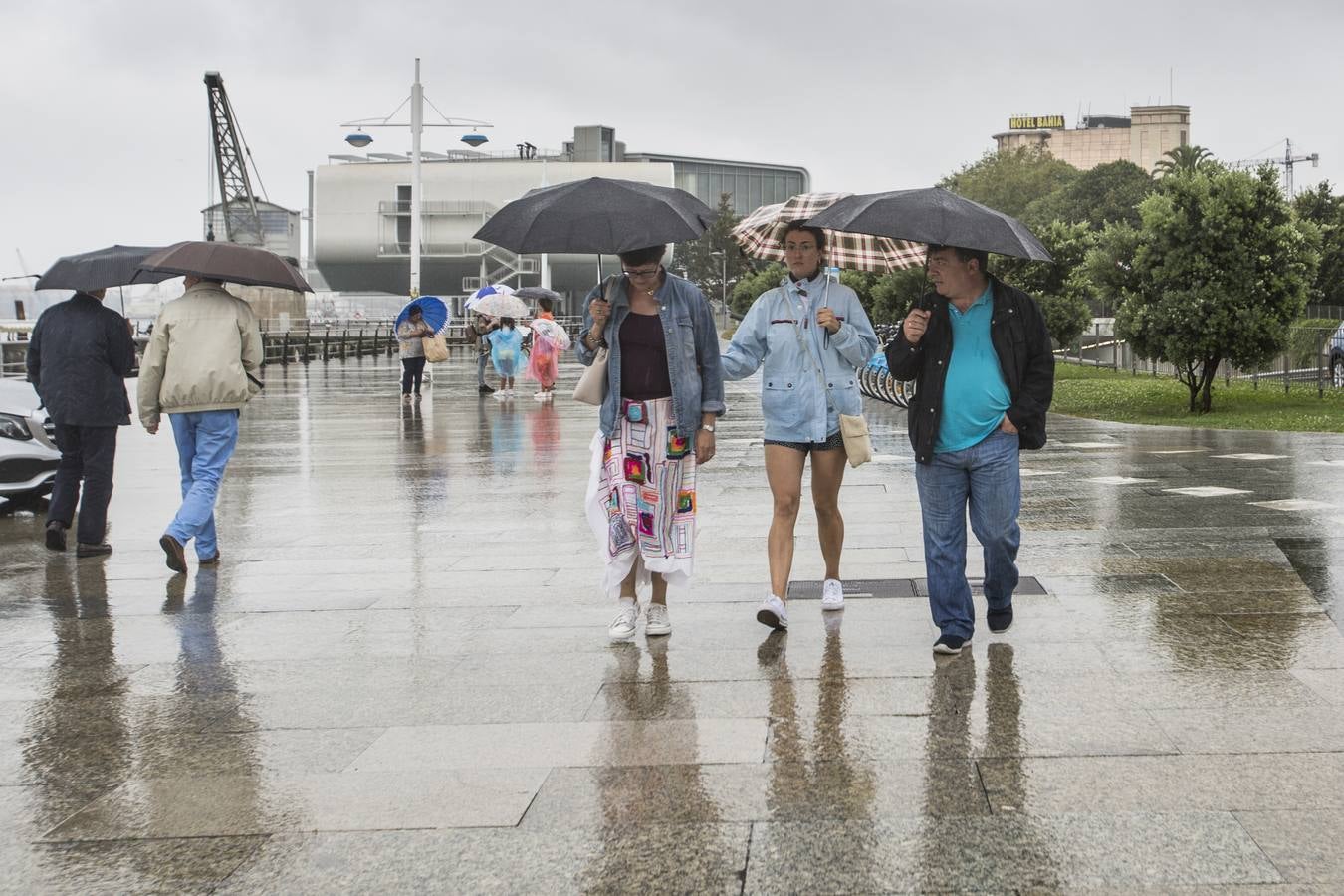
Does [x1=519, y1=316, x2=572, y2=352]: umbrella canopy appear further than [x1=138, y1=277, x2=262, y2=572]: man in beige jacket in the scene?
Yes

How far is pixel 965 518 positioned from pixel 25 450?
756cm

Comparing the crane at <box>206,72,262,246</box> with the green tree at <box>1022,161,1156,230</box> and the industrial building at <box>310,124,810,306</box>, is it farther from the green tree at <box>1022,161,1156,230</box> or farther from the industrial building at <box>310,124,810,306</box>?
the green tree at <box>1022,161,1156,230</box>

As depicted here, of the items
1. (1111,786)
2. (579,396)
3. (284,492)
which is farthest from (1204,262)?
(1111,786)

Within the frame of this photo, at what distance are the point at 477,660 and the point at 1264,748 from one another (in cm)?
289

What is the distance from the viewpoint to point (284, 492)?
12.4 m

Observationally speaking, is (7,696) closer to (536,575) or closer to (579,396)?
(579,396)

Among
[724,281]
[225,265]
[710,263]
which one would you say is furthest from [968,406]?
[710,263]

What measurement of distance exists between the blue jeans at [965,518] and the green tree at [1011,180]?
93481mm

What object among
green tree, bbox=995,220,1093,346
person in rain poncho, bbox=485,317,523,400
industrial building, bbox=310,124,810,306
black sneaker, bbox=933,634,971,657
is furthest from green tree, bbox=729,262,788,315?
black sneaker, bbox=933,634,971,657

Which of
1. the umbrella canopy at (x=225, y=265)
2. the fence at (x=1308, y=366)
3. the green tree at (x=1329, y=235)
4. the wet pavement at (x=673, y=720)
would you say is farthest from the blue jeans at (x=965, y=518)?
the green tree at (x=1329, y=235)

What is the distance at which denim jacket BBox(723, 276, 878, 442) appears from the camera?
6.68 m

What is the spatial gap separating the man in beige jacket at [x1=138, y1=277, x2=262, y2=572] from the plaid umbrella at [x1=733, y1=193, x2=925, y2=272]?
2.83 m

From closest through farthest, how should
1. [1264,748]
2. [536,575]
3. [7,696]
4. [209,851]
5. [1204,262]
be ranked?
[209,851], [1264,748], [7,696], [536,575], [1204,262]

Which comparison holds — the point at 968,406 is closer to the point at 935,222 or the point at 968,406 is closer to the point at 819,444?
the point at 935,222
